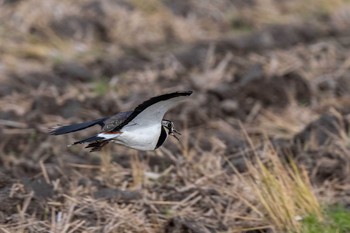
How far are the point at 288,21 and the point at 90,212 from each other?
20.7 feet

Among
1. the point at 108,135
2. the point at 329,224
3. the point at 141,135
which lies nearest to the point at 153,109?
the point at 141,135

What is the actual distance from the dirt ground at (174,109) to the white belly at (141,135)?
0.56m

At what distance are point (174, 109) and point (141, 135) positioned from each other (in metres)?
2.80

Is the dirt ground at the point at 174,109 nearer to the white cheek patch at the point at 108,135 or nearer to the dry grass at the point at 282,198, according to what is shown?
the dry grass at the point at 282,198

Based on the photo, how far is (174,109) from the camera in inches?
287

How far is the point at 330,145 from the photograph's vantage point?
6.18 m

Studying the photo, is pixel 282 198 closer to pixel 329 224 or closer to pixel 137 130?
pixel 329 224

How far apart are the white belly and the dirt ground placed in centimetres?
56

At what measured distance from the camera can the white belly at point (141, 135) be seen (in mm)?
4500

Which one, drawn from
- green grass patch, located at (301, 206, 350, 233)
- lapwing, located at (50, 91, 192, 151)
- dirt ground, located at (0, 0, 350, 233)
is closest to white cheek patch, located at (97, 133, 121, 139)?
lapwing, located at (50, 91, 192, 151)

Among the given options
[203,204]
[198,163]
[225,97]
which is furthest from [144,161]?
[225,97]

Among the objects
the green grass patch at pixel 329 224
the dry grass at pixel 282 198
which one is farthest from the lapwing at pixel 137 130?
the green grass patch at pixel 329 224

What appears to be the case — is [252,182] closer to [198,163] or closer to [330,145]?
[198,163]

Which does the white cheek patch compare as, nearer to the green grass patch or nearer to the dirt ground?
the dirt ground
